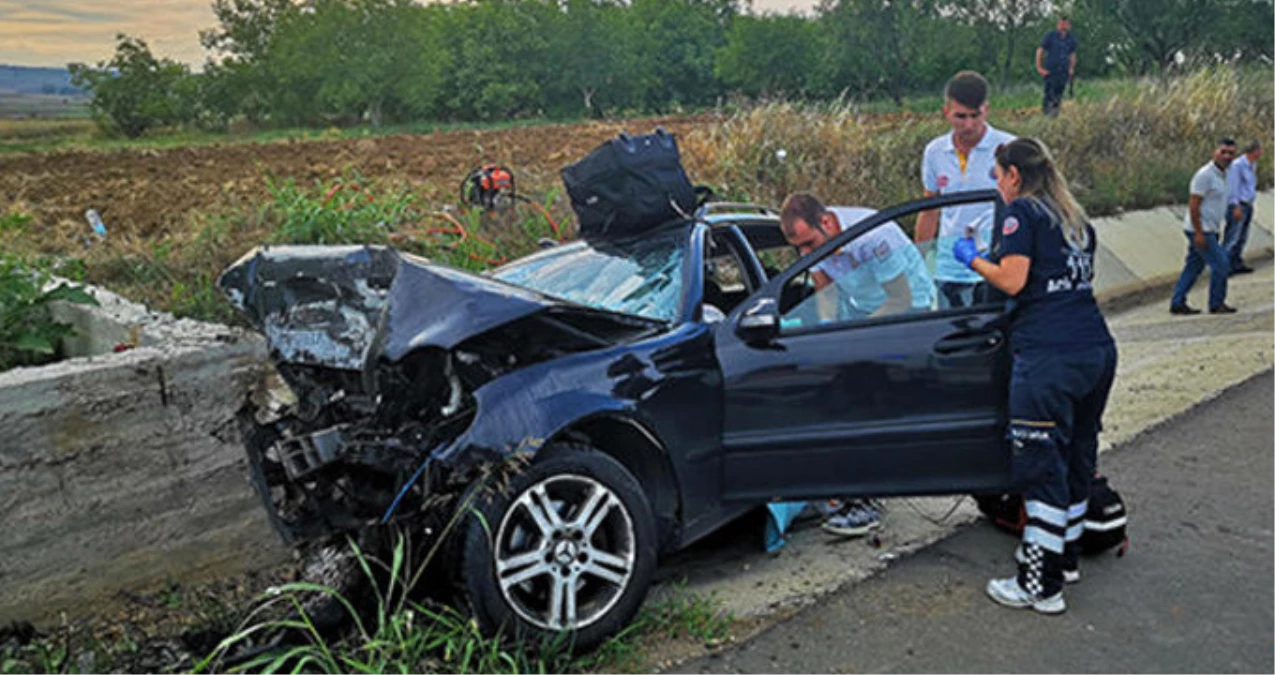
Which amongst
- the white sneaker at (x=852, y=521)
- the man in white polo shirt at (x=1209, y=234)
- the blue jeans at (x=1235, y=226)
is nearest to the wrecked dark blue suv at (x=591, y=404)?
the white sneaker at (x=852, y=521)

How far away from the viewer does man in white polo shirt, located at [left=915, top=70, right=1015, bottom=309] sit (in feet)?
15.0

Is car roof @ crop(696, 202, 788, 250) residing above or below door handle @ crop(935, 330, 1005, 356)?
above

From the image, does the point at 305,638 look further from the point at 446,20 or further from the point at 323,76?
the point at 446,20

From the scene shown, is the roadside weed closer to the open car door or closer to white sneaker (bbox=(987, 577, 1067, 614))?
the open car door

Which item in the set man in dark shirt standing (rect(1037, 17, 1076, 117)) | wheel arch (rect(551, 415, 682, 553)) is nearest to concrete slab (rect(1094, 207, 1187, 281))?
man in dark shirt standing (rect(1037, 17, 1076, 117))

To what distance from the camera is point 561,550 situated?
358 centimetres

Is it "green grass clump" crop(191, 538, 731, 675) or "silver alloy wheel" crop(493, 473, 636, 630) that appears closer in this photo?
"green grass clump" crop(191, 538, 731, 675)

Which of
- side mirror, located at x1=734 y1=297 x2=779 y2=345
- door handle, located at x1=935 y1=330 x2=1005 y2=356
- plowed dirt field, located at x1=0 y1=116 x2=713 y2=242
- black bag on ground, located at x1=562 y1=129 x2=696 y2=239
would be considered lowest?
plowed dirt field, located at x1=0 y1=116 x2=713 y2=242

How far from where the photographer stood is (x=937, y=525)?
16.1 ft

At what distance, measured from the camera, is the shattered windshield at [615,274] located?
169 inches

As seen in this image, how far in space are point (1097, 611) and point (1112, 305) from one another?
746 cm

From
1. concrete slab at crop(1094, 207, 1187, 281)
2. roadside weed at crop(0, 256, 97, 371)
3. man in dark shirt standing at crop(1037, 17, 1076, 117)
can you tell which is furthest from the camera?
man in dark shirt standing at crop(1037, 17, 1076, 117)

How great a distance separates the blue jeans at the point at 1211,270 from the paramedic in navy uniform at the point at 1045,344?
22.5 ft

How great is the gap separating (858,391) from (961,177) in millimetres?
1970
